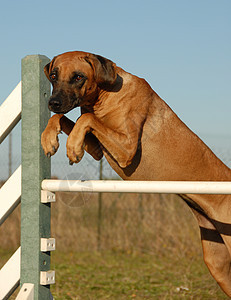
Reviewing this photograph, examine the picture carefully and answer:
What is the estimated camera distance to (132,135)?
Answer: 3.22m

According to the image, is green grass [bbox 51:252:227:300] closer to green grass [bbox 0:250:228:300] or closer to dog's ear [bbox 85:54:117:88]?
green grass [bbox 0:250:228:300]

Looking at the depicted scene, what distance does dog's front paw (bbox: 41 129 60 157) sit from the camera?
2.91 m

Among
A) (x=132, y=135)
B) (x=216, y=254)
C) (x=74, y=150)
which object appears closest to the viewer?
(x=74, y=150)

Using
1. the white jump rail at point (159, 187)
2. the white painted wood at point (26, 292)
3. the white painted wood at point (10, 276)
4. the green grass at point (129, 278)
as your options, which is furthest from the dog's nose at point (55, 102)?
the green grass at point (129, 278)

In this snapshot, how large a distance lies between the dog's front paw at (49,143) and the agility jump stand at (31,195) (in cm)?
4

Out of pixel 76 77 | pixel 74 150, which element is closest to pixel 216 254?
pixel 74 150

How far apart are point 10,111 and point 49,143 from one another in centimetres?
44

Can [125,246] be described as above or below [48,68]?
below

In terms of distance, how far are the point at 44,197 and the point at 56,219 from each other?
702 cm

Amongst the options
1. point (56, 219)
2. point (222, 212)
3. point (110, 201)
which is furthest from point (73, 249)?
point (222, 212)

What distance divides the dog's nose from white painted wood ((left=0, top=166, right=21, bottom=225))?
0.49 m

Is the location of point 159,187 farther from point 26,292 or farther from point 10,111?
point 10,111

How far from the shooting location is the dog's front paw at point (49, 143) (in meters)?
2.91

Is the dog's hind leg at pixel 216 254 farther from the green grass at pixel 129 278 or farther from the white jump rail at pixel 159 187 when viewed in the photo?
the green grass at pixel 129 278
